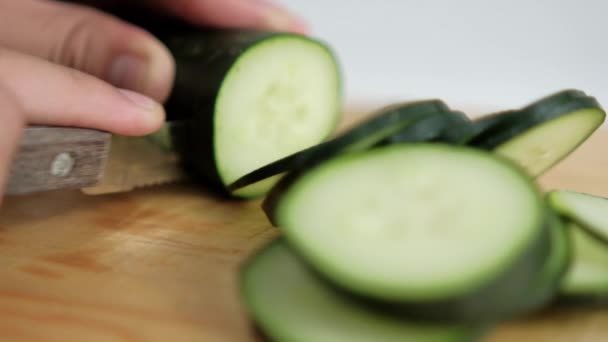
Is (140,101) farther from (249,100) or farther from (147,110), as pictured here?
(249,100)

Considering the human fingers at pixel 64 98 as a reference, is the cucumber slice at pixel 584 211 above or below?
above

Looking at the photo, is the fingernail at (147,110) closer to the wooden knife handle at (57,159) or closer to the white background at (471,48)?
the wooden knife handle at (57,159)

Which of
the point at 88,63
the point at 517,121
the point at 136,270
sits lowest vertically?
the point at 136,270

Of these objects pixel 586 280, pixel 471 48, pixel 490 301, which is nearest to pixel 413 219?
pixel 490 301

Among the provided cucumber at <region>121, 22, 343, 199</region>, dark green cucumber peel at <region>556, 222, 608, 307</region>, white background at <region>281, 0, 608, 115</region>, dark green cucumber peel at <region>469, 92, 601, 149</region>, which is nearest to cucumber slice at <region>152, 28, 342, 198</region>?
cucumber at <region>121, 22, 343, 199</region>

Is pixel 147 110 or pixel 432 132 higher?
pixel 432 132

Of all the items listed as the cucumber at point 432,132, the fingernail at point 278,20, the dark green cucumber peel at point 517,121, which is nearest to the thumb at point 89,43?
the fingernail at point 278,20
